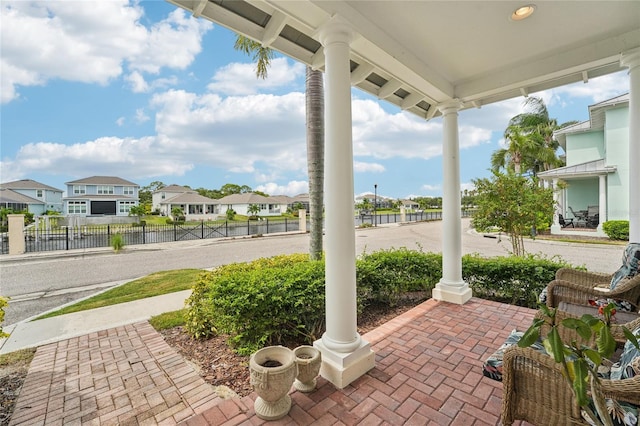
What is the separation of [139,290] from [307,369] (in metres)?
5.47

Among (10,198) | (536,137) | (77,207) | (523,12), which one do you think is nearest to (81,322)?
(523,12)

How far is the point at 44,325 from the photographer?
4172 mm

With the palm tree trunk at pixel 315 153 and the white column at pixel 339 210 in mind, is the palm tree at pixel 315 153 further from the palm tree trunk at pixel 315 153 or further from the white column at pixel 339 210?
the white column at pixel 339 210

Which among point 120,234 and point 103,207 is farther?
point 103,207

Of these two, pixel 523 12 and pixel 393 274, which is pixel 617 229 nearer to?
pixel 393 274

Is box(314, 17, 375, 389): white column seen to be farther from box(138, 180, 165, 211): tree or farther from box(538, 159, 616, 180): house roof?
box(138, 180, 165, 211): tree

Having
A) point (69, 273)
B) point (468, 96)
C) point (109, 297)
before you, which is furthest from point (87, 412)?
point (69, 273)

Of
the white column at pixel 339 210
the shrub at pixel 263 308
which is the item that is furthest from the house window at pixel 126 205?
the white column at pixel 339 210

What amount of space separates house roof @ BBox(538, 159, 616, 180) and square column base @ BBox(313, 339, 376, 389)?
678 inches

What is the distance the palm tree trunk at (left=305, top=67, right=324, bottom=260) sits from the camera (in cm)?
479

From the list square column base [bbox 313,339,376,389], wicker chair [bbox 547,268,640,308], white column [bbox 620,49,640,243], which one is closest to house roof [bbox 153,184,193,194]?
square column base [bbox 313,339,376,389]

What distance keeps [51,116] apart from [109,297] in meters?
15.5

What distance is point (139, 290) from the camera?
6082 millimetres

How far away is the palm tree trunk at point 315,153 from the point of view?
4.79m
